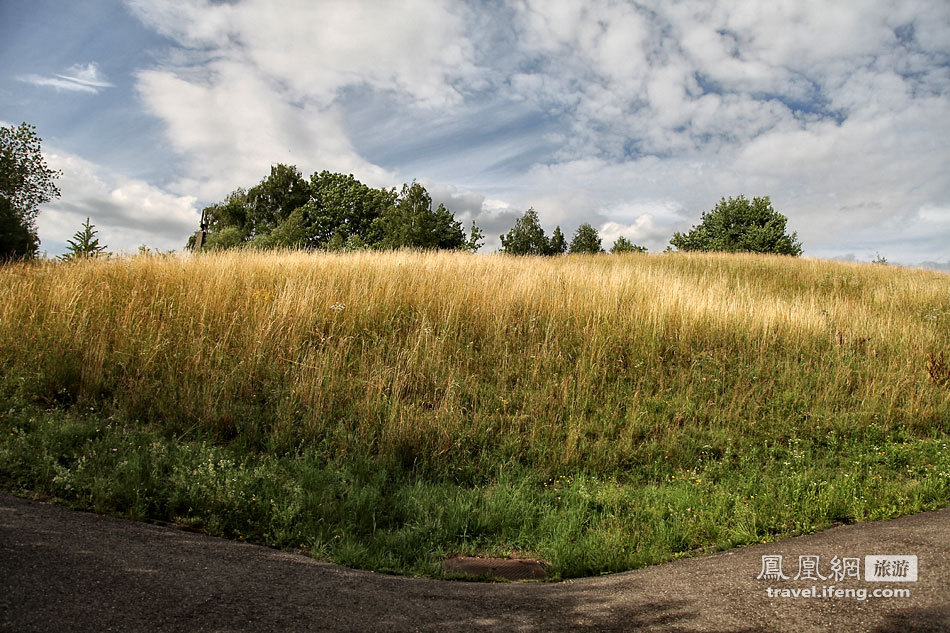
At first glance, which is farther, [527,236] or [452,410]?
[527,236]

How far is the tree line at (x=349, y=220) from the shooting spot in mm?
29344

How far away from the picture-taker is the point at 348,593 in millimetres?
2949

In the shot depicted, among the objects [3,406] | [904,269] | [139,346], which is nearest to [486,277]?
[139,346]

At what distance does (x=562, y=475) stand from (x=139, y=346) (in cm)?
574

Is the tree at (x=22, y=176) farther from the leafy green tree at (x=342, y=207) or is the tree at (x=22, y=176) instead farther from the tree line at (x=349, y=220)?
the leafy green tree at (x=342, y=207)

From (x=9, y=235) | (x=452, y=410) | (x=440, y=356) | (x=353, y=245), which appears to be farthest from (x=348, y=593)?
(x=9, y=235)

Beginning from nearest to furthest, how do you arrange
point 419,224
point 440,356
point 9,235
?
point 440,356, point 9,235, point 419,224

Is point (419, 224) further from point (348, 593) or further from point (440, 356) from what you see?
point (348, 593)

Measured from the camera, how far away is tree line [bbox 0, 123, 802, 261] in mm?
29344

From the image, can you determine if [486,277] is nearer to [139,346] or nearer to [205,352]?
[205,352]

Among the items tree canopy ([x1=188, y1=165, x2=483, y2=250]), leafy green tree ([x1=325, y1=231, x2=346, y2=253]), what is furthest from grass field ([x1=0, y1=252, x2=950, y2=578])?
tree canopy ([x1=188, y1=165, x2=483, y2=250])

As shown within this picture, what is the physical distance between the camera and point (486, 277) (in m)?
9.93

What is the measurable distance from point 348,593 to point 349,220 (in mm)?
44231

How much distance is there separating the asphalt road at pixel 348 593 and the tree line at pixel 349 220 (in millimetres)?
16787
